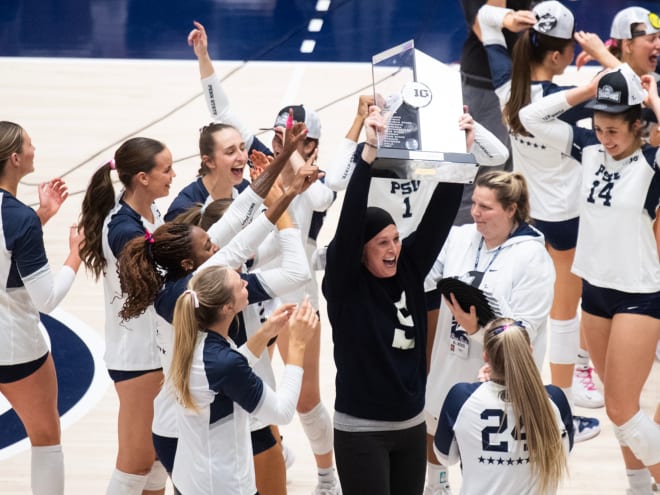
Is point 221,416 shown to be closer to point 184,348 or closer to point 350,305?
point 184,348

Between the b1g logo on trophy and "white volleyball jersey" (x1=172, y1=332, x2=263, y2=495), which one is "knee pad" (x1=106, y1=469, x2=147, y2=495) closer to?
"white volleyball jersey" (x1=172, y1=332, x2=263, y2=495)

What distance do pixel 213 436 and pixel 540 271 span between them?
1.63 metres

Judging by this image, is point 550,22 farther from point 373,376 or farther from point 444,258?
point 373,376

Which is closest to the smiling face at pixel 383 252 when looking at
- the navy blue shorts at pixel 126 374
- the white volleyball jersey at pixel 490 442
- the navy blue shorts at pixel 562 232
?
the white volleyball jersey at pixel 490 442

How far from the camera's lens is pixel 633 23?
6332 millimetres

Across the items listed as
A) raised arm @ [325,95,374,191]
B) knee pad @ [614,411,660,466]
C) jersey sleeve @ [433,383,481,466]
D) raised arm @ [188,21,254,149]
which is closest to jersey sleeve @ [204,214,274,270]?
jersey sleeve @ [433,383,481,466]

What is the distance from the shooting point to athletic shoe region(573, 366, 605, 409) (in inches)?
256

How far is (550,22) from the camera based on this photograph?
6.21 metres

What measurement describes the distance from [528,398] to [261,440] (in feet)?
3.94

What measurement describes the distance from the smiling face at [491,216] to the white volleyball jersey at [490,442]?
105cm

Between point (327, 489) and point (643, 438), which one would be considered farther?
point (327, 489)

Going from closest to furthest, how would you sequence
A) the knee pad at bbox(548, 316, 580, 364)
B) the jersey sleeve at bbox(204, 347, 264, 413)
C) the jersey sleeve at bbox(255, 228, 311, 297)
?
the jersey sleeve at bbox(204, 347, 264, 413), the jersey sleeve at bbox(255, 228, 311, 297), the knee pad at bbox(548, 316, 580, 364)

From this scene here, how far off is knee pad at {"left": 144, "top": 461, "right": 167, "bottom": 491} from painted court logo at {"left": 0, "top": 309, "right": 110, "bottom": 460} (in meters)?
1.29

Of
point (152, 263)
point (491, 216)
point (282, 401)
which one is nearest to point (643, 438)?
point (491, 216)
